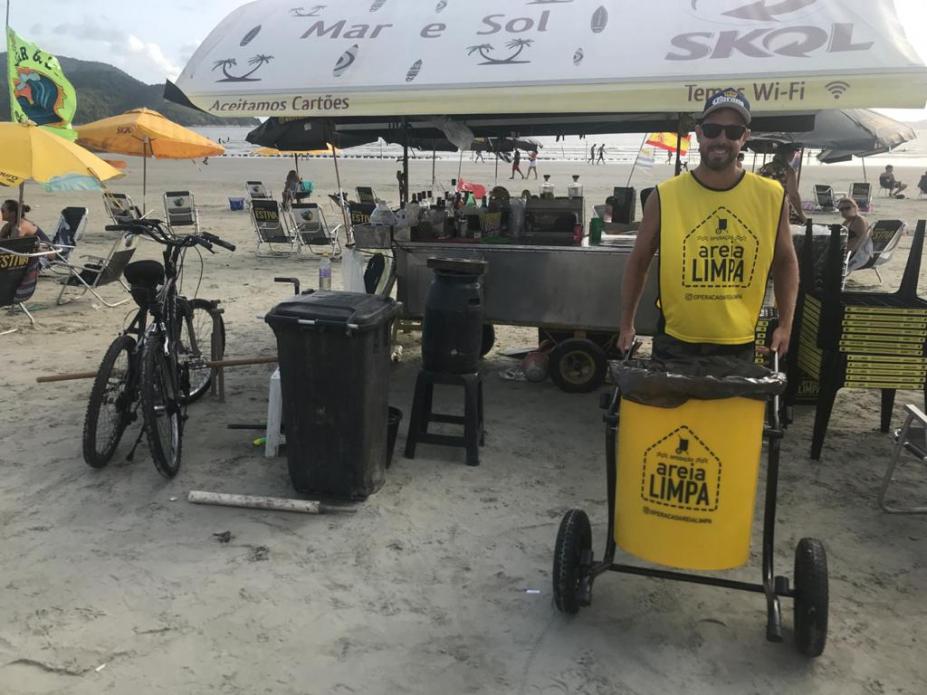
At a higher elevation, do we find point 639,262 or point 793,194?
point 793,194

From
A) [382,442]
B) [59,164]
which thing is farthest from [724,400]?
[59,164]

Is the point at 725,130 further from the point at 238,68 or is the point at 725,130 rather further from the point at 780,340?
the point at 238,68

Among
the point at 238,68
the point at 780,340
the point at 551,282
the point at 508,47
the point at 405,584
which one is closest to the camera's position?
the point at 780,340

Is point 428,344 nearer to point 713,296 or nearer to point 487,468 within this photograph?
point 487,468

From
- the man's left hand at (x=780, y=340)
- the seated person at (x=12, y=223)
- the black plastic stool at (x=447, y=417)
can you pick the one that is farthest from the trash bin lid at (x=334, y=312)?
the seated person at (x=12, y=223)

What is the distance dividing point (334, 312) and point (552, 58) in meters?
2.59

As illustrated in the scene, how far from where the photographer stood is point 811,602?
2654 millimetres

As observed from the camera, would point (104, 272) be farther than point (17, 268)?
Yes

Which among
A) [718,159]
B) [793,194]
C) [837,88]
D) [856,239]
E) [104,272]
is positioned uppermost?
[837,88]

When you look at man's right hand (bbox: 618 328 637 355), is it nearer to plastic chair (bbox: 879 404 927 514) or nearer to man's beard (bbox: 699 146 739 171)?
man's beard (bbox: 699 146 739 171)

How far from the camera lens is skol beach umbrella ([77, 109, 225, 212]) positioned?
40.8 feet

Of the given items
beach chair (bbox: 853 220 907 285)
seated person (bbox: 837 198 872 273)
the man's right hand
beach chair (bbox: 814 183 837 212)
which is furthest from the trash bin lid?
beach chair (bbox: 814 183 837 212)

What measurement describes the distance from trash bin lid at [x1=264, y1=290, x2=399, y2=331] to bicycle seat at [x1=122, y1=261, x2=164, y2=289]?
0.86 meters

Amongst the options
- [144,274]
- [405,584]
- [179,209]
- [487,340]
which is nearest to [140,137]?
[179,209]
